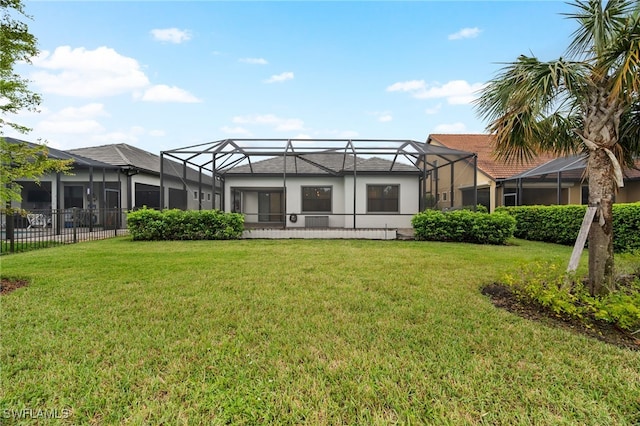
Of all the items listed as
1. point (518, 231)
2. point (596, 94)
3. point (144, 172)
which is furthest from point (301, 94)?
point (596, 94)

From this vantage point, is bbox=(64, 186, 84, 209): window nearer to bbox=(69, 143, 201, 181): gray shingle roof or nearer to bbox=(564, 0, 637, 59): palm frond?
bbox=(69, 143, 201, 181): gray shingle roof

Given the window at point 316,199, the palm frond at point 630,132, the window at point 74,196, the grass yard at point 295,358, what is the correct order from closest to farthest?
1. the grass yard at point 295,358
2. the palm frond at point 630,132
3. the window at point 74,196
4. the window at point 316,199

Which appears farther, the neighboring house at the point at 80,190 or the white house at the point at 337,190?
the white house at the point at 337,190

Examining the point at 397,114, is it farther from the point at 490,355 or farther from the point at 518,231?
the point at 490,355

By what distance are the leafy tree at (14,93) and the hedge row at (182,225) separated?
16.3 feet

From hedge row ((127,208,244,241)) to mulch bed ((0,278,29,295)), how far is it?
5.16 m

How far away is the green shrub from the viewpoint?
2.86 meters

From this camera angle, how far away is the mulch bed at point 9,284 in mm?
4219

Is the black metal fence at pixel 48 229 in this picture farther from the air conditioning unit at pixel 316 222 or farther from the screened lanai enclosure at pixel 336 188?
the air conditioning unit at pixel 316 222

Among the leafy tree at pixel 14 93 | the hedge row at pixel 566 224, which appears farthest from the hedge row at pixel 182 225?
the hedge row at pixel 566 224

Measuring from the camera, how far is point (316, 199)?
14.6m

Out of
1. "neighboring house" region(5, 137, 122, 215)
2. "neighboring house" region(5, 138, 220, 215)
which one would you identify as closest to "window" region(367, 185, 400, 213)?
"neighboring house" region(5, 138, 220, 215)

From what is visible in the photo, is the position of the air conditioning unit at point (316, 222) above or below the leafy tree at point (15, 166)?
below

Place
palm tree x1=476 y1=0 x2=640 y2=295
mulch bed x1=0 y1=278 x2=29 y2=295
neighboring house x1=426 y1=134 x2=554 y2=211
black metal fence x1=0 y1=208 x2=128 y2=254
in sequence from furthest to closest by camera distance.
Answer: neighboring house x1=426 y1=134 x2=554 y2=211
black metal fence x1=0 y1=208 x2=128 y2=254
mulch bed x1=0 y1=278 x2=29 y2=295
palm tree x1=476 y1=0 x2=640 y2=295
